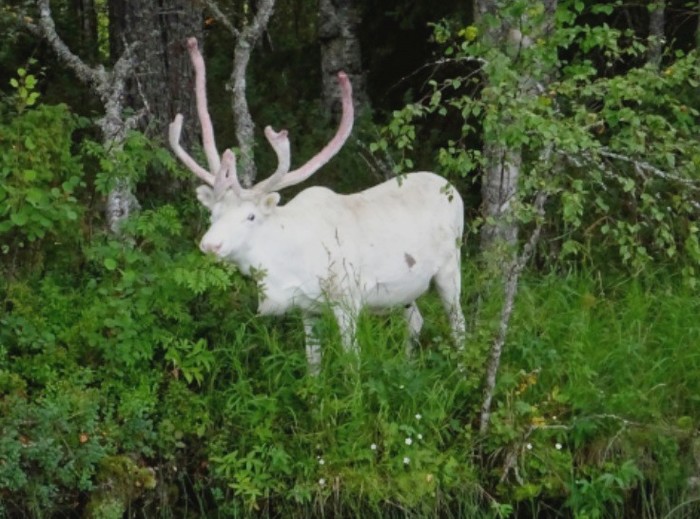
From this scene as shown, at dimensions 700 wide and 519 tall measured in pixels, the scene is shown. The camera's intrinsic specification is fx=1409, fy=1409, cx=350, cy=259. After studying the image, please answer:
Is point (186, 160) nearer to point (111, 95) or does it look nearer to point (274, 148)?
point (274, 148)

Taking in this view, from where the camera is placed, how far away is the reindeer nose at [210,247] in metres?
6.65

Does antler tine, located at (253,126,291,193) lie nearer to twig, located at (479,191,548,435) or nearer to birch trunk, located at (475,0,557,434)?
birch trunk, located at (475,0,557,434)

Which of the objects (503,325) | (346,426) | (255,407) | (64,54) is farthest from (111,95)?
(503,325)

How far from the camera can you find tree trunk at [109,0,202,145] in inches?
358

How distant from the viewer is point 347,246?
7.20m

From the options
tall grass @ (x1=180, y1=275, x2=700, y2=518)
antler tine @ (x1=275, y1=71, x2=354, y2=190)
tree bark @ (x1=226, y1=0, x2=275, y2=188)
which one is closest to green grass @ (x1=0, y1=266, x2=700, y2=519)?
tall grass @ (x1=180, y1=275, x2=700, y2=518)

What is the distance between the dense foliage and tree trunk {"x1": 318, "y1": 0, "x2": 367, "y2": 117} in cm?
360

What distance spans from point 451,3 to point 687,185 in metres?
4.27

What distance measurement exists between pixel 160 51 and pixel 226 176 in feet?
8.91

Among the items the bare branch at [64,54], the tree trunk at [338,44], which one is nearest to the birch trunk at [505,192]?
the bare branch at [64,54]

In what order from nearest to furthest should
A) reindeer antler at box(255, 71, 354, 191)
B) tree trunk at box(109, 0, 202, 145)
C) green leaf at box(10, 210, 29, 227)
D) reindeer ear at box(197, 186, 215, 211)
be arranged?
reindeer ear at box(197, 186, 215, 211) < reindeer antler at box(255, 71, 354, 191) < green leaf at box(10, 210, 29, 227) < tree trunk at box(109, 0, 202, 145)

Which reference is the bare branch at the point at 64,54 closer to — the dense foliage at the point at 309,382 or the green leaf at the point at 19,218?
the dense foliage at the point at 309,382

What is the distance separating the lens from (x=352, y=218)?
7.35m

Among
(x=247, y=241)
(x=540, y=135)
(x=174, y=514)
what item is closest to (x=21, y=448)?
(x=174, y=514)
